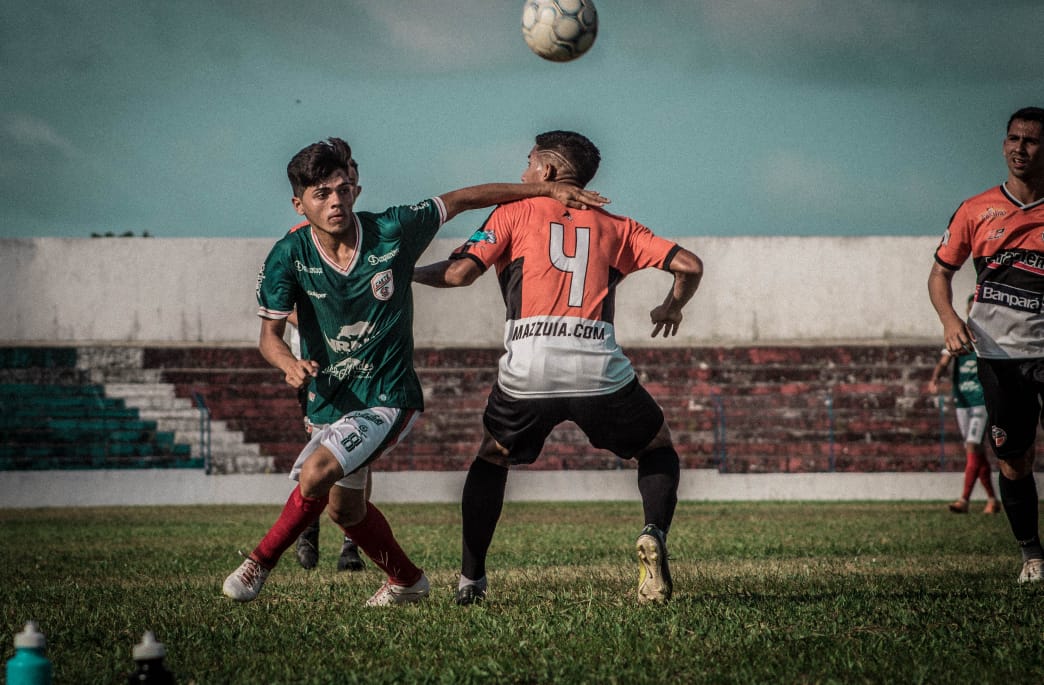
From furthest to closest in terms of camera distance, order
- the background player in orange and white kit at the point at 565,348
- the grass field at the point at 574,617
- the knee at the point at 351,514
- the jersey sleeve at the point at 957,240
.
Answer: the jersey sleeve at the point at 957,240
the knee at the point at 351,514
the background player in orange and white kit at the point at 565,348
the grass field at the point at 574,617

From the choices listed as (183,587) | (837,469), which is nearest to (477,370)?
(837,469)

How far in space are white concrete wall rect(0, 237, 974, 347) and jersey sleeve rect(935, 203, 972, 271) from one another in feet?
59.2

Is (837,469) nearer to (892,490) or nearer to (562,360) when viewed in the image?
(892,490)

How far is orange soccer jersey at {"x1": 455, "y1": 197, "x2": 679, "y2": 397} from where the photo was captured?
501 cm

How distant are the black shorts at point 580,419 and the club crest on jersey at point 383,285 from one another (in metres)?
0.60

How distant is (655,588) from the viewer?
191 inches

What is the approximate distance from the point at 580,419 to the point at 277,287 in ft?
4.44

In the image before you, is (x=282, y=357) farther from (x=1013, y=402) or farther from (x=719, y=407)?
(x=719, y=407)

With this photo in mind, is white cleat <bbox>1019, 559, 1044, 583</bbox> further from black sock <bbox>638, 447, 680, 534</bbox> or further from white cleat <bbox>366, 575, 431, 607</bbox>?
white cleat <bbox>366, 575, 431, 607</bbox>

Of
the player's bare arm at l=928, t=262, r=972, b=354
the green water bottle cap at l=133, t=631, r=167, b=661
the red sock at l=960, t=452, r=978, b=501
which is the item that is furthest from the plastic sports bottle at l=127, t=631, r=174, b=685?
the red sock at l=960, t=452, r=978, b=501

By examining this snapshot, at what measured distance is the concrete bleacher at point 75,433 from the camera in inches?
827

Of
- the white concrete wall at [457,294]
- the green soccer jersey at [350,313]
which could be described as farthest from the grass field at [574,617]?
the white concrete wall at [457,294]

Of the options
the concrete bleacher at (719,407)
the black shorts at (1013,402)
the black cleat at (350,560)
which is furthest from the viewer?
the concrete bleacher at (719,407)

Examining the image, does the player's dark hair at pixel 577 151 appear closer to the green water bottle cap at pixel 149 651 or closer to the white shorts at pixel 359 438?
the white shorts at pixel 359 438
